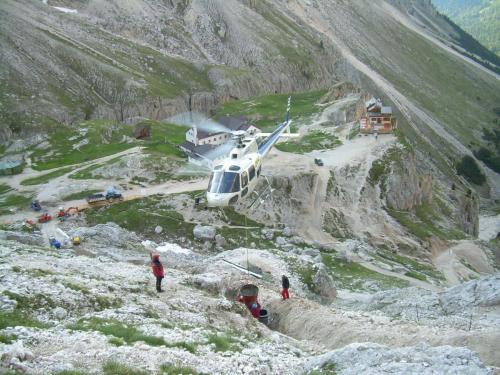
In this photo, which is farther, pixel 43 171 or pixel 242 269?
pixel 43 171

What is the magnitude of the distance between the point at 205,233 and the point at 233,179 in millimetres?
10290

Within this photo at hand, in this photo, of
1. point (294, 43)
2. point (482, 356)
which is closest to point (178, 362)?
point (482, 356)

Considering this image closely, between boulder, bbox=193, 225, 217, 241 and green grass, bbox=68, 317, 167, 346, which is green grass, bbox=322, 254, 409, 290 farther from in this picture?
green grass, bbox=68, 317, 167, 346

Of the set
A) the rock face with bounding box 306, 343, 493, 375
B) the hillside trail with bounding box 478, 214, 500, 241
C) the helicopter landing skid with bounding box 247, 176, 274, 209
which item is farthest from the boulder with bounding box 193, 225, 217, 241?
the hillside trail with bounding box 478, 214, 500, 241

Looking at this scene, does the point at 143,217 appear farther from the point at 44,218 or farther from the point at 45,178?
the point at 45,178

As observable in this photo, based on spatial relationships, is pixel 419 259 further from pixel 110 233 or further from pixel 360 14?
pixel 360 14

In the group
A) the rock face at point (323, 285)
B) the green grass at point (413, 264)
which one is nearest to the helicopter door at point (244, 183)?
the rock face at point (323, 285)

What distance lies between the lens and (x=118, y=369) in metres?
13.2

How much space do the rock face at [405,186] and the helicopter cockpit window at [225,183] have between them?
33987 millimetres

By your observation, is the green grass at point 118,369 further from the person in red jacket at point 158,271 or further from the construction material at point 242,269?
the construction material at point 242,269

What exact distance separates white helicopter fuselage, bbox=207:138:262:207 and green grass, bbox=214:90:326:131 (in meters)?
47.6

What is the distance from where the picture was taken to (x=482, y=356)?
1861 cm

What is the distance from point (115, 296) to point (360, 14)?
7701 inches

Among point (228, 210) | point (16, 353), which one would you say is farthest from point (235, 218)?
point (16, 353)
